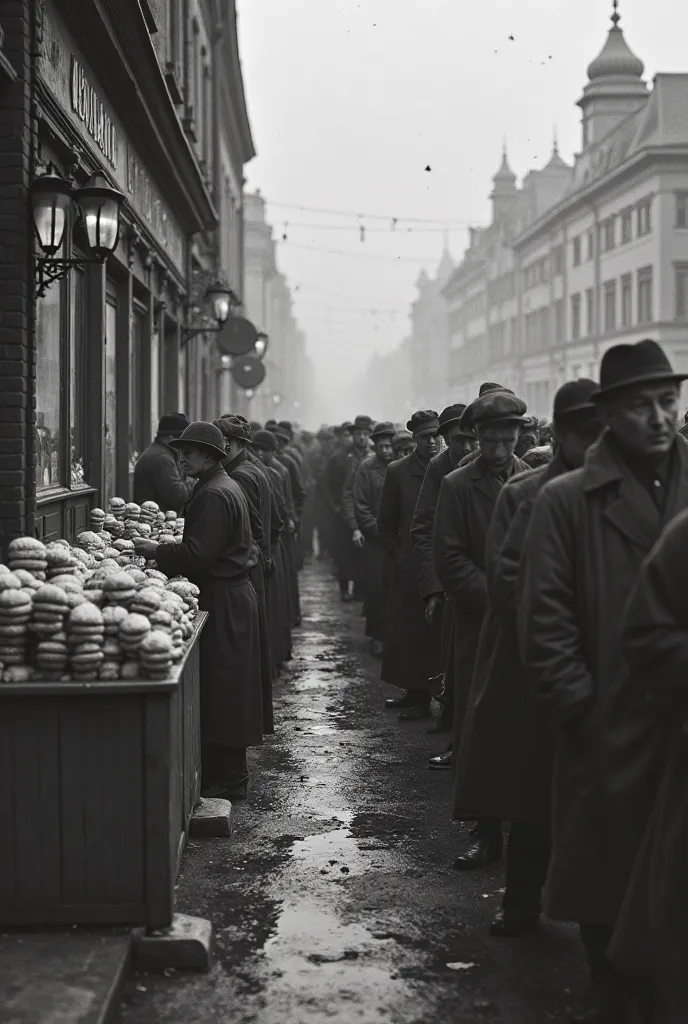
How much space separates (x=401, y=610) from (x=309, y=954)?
540cm

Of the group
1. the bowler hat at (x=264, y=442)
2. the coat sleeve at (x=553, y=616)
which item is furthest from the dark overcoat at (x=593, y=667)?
the bowler hat at (x=264, y=442)

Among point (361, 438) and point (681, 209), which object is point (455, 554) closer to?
point (361, 438)

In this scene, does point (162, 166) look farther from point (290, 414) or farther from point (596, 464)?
point (290, 414)

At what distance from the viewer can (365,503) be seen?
1381 centimetres

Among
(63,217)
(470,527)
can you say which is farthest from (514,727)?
(63,217)

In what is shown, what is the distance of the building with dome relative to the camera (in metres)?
50.0

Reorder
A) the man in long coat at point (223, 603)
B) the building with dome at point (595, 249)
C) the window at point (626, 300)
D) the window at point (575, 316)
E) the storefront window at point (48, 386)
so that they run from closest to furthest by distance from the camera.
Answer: the man in long coat at point (223, 603)
the storefront window at point (48, 386)
the building with dome at point (595, 249)
the window at point (626, 300)
the window at point (575, 316)

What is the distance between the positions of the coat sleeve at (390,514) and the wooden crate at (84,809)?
19.2 feet

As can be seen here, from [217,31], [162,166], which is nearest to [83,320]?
[162,166]

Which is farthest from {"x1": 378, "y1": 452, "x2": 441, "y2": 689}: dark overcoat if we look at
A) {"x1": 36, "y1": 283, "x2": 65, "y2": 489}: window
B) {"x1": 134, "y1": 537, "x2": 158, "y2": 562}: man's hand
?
{"x1": 134, "y1": 537, "x2": 158, "y2": 562}: man's hand

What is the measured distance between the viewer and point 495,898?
6078 millimetres

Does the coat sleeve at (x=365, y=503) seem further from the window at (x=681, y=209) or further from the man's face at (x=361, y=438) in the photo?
the window at (x=681, y=209)

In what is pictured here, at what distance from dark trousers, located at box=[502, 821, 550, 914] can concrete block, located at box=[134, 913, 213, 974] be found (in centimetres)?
123

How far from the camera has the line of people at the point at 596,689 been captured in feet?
12.7
